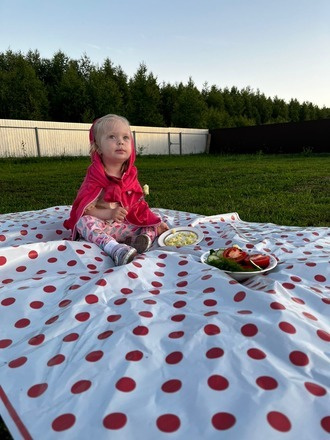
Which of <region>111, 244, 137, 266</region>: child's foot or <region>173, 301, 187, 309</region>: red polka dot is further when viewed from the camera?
<region>111, 244, 137, 266</region>: child's foot

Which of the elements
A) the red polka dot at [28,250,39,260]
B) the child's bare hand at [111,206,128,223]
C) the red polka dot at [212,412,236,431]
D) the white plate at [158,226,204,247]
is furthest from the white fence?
the red polka dot at [212,412,236,431]

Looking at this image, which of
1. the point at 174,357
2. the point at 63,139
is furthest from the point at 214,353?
the point at 63,139

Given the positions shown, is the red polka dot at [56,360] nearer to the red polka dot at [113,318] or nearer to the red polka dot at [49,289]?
the red polka dot at [113,318]

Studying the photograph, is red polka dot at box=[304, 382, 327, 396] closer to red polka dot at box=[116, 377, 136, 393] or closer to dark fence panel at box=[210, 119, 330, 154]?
red polka dot at box=[116, 377, 136, 393]

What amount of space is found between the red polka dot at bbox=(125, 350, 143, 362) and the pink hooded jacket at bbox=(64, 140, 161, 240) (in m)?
1.59

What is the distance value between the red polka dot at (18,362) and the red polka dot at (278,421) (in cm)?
77

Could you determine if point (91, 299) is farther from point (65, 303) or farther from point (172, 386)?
point (172, 386)

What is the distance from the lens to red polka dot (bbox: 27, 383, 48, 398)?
1.07 m

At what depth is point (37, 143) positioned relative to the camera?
A: 15773mm

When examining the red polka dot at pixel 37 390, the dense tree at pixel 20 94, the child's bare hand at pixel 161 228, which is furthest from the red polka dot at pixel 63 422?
the dense tree at pixel 20 94

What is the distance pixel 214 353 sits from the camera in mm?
1171

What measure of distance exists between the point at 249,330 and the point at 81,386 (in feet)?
1.89

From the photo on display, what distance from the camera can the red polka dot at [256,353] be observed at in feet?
3.76

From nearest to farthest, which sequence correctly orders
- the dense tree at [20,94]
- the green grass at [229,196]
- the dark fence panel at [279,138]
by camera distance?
the green grass at [229,196] → the dark fence panel at [279,138] → the dense tree at [20,94]
